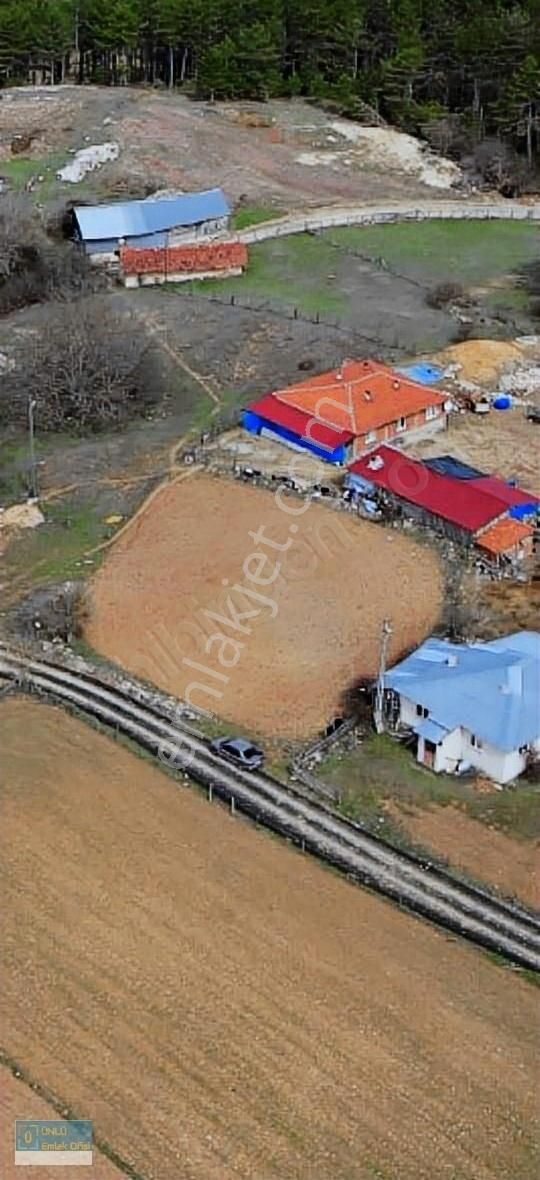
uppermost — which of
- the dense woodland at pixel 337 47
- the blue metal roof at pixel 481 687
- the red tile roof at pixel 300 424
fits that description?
the dense woodland at pixel 337 47

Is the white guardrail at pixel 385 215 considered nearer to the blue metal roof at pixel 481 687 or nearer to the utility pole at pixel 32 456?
the utility pole at pixel 32 456

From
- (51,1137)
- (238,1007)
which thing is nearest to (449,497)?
(238,1007)

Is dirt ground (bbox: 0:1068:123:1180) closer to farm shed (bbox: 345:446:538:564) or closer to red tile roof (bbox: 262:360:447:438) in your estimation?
farm shed (bbox: 345:446:538:564)

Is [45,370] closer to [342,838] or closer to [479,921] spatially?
[342,838]

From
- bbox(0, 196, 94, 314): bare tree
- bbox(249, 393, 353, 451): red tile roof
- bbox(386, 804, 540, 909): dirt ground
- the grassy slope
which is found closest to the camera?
bbox(386, 804, 540, 909): dirt ground

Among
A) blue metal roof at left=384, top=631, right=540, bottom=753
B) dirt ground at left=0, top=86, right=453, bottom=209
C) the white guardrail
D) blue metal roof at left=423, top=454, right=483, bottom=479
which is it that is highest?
dirt ground at left=0, top=86, right=453, bottom=209

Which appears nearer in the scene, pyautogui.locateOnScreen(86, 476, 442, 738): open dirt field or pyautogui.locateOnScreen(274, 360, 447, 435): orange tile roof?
pyautogui.locateOnScreen(86, 476, 442, 738): open dirt field

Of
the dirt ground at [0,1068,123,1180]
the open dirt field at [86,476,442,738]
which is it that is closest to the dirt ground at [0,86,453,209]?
the open dirt field at [86,476,442,738]

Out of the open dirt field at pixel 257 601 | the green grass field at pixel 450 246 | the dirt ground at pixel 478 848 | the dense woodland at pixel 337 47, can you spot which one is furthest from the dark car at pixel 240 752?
the dense woodland at pixel 337 47
